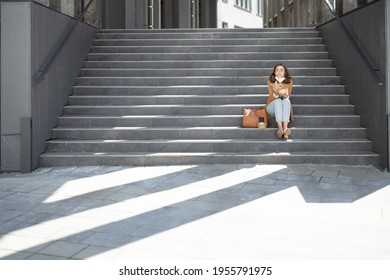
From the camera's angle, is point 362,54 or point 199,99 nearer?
point 362,54

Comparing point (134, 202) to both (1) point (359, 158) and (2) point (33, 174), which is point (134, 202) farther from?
(1) point (359, 158)

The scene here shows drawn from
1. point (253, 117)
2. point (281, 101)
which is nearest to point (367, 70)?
point (281, 101)

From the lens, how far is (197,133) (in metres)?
8.77

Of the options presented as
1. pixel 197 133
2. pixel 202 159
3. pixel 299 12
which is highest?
Result: pixel 299 12

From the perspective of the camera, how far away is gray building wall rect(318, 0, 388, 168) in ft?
25.3

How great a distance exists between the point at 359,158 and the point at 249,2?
127ft

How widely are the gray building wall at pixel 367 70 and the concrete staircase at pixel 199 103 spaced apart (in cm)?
24

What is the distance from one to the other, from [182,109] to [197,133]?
0.86 m

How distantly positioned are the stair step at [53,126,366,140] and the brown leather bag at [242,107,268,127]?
125 millimetres

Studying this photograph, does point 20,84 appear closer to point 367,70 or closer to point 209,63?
point 209,63

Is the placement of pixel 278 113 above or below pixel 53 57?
below

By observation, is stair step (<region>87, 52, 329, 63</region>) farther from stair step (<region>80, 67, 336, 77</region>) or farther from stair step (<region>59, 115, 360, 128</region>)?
stair step (<region>59, 115, 360, 128</region>)

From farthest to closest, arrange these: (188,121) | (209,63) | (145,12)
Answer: (145,12) → (209,63) → (188,121)

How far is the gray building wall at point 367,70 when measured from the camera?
7.72 meters
